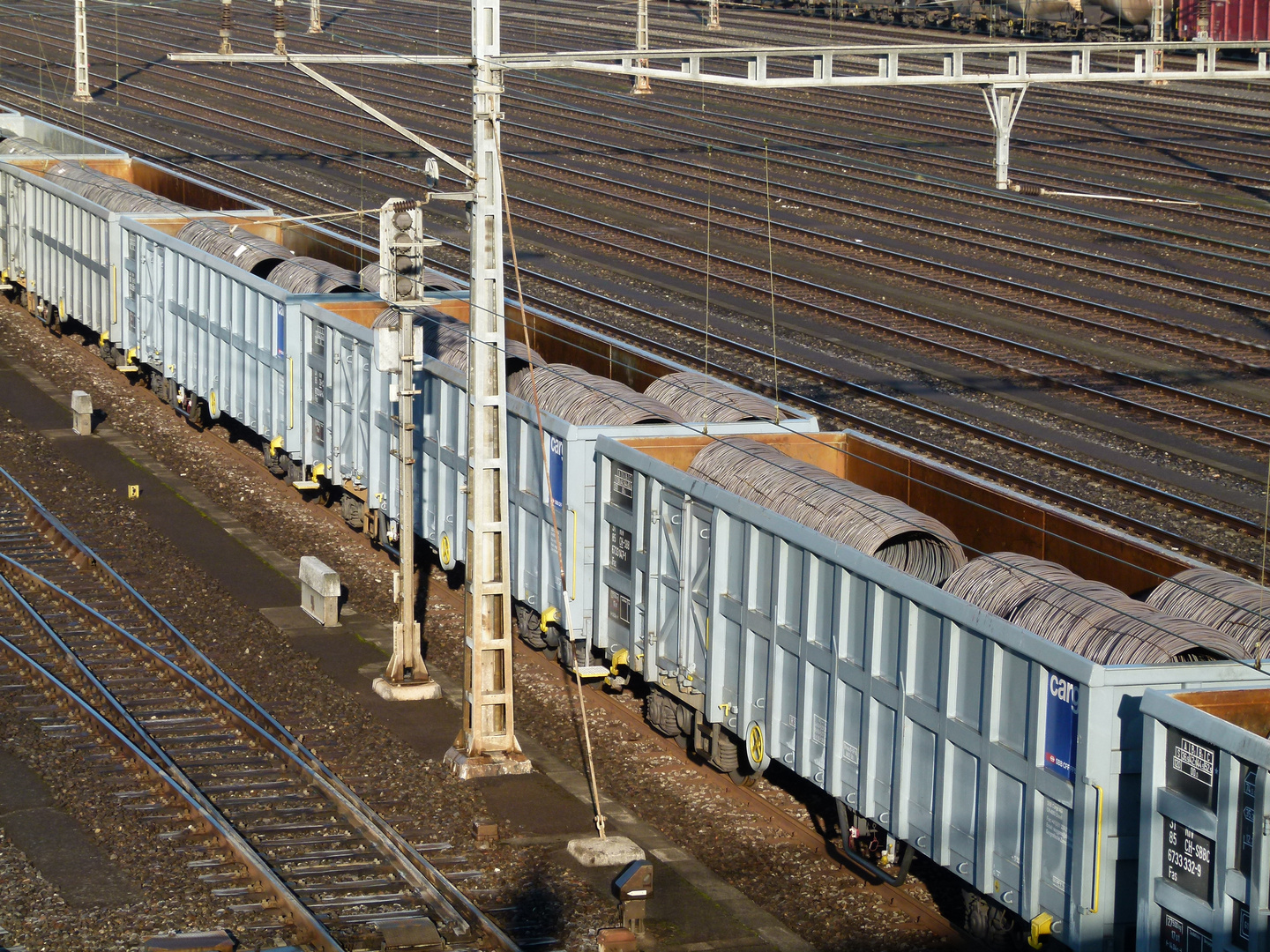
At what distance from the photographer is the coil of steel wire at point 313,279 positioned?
2672 cm

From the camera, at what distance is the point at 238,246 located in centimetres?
2933

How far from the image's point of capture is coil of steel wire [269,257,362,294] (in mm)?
26719

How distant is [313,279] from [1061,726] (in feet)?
58.6

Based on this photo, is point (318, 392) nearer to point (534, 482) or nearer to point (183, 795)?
point (534, 482)

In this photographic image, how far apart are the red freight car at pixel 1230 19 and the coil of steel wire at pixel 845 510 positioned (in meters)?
44.6

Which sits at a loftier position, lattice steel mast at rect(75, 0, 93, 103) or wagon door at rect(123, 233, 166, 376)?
lattice steel mast at rect(75, 0, 93, 103)

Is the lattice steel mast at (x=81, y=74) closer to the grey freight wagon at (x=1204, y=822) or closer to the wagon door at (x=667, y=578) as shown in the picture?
the wagon door at (x=667, y=578)

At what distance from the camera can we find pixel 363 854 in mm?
14508

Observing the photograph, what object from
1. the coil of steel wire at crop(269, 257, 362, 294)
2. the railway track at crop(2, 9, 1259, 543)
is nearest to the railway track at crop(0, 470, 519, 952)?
the coil of steel wire at crop(269, 257, 362, 294)

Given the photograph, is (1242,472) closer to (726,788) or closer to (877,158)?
(726,788)

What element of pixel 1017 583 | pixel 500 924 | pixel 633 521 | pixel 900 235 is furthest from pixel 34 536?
pixel 900 235

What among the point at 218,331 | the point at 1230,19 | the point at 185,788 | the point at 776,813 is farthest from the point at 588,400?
the point at 1230,19

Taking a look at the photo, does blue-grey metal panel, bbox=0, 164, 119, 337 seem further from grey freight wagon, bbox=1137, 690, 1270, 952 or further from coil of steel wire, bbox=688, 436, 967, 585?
grey freight wagon, bbox=1137, 690, 1270, 952

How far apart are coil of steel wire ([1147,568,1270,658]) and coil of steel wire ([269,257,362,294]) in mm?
15160
